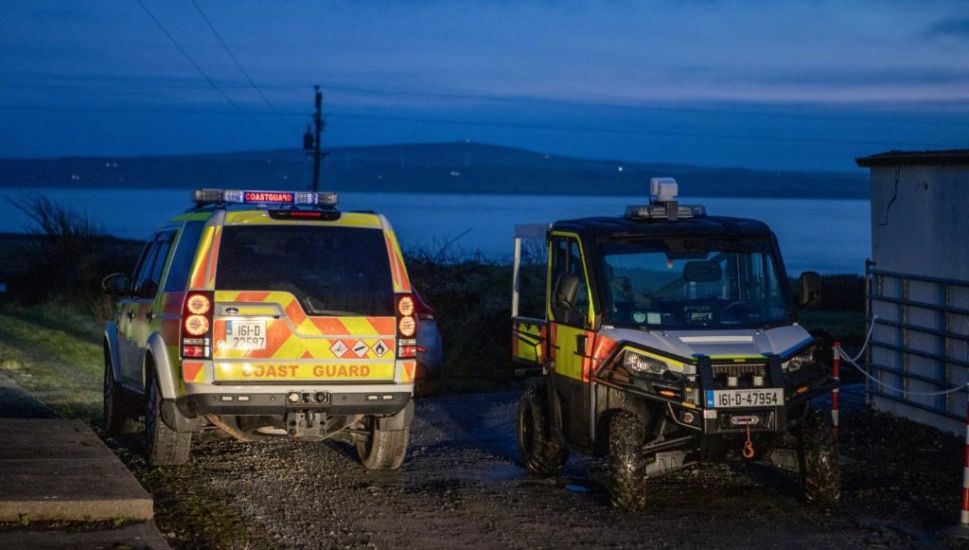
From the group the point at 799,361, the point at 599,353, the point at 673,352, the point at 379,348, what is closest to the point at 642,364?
the point at 673,352

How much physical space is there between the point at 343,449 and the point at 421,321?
139 inches

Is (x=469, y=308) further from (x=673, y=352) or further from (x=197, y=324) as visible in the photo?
(x=673, y=352)

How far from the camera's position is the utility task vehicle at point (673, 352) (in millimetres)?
9648

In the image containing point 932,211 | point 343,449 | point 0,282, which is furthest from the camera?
point 0,282

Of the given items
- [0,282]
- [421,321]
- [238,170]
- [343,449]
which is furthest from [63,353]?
[238,170]

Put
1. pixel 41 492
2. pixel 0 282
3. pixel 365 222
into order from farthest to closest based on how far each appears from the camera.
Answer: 1. pixel 0 282
2. pixel 365 222
3. pixel 41 492

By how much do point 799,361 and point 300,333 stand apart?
3710 mm

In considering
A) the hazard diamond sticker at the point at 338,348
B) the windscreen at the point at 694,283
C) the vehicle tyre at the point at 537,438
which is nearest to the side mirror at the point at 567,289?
the windscreen at the point at 694,283

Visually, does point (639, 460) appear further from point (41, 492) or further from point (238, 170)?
point (238, 170)

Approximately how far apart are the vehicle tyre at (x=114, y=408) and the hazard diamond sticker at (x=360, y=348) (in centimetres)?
339

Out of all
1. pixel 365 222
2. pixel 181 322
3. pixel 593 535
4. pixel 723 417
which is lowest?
pixel 593 535

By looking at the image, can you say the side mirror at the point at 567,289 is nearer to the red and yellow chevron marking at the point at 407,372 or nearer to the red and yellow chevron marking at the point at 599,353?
the red and yellow chevron marking at the point at 599,353

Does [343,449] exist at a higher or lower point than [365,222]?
lower

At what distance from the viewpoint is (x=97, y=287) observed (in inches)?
530
